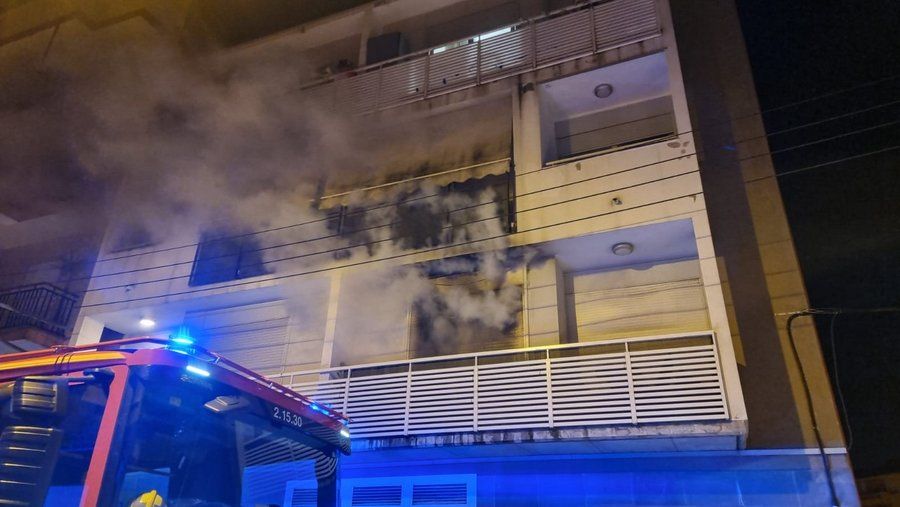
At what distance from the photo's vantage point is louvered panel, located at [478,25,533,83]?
34.1ft

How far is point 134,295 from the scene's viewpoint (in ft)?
37.0

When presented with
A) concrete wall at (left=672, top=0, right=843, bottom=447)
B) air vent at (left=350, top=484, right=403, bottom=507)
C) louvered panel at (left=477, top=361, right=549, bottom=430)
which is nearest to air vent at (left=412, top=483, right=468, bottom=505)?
air vent at (left=350, top=484, right=403, bottom=507)

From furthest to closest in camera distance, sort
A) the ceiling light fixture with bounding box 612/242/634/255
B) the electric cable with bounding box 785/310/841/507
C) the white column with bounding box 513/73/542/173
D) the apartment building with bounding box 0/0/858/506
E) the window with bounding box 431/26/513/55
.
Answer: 1. the window with bounding box 431/26/513/55
2. the white column with bounding box 513/73/542/173
3. the ceiling light fixture with bounding box 612/242/634/255
4. the apartment building with bounding box 0/0/858/506
5. the electric cable with bounding box 785/310/841/507

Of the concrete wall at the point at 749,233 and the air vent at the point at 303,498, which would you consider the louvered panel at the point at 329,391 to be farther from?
the concrete wall at the point at 749,233

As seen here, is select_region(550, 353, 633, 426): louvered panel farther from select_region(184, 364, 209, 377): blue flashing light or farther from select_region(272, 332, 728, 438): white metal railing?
select_region(184, 364, 209, 377): blue flashing light

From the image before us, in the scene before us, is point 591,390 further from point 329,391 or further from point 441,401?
point 329,391

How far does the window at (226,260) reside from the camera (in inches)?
424

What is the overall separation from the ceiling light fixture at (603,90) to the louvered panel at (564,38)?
582 mm

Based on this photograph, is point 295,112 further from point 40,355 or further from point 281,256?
point 40,355

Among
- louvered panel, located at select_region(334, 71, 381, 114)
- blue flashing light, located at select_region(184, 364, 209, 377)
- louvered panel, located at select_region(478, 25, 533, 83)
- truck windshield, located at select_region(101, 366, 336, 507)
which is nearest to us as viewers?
truck windshield, located at select_region(101, 366, 336, 507)

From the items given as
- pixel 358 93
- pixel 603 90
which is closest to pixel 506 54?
pixel 603 90

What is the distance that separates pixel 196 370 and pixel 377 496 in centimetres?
567

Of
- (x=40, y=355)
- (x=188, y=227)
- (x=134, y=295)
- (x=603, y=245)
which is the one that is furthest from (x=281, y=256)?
(x=40, y=355)

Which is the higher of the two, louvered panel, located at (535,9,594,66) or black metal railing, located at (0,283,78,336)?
louvered panel, located at (535,9,594,66)
